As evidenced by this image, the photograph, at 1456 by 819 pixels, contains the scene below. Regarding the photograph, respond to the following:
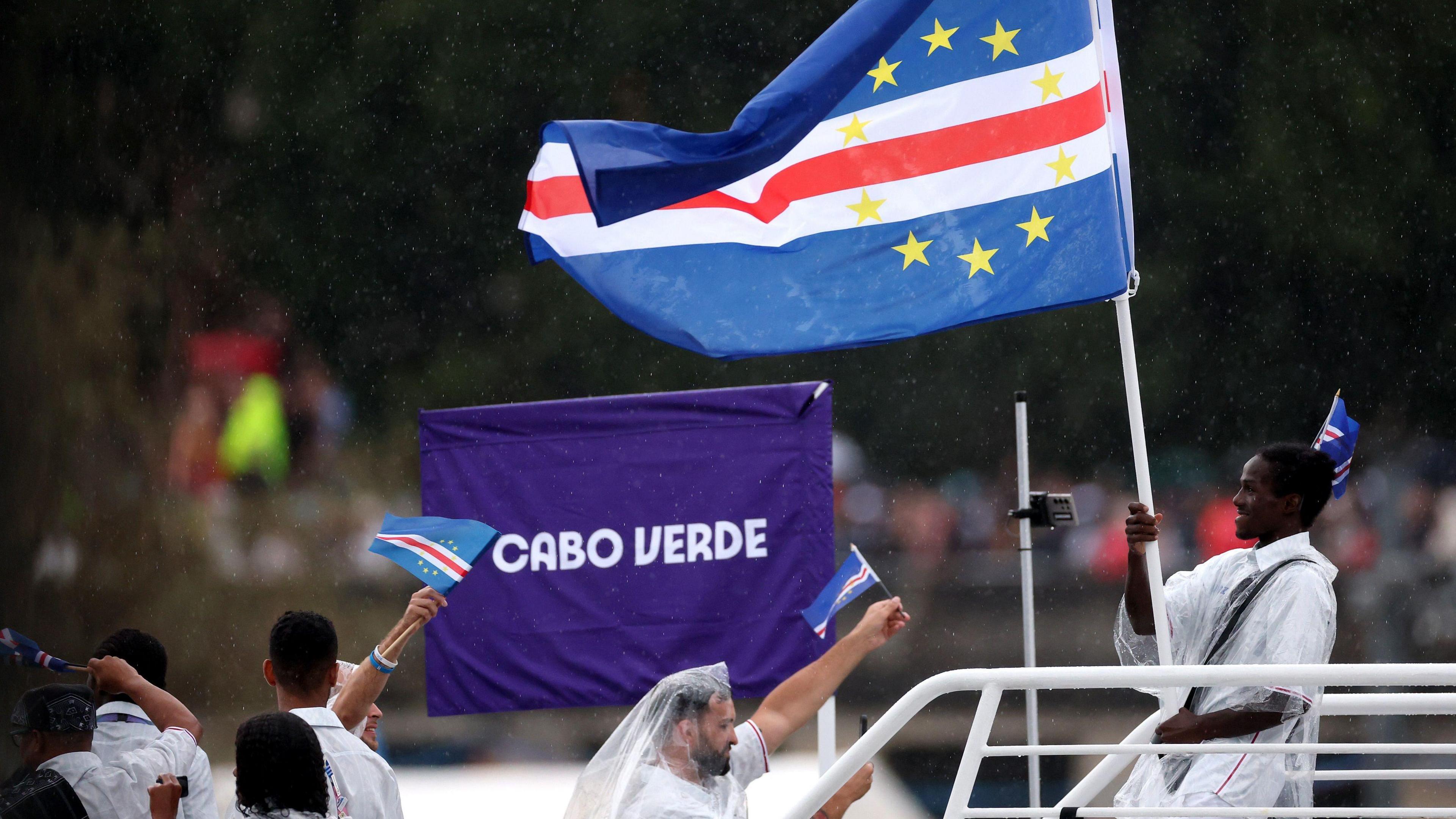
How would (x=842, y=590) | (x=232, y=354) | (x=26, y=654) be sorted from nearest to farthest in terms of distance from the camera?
(x=26, y=654), (x=842, y=590), (x=232, y=354)

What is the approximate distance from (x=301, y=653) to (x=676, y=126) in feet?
19.6

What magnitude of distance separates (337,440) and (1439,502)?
6.49 meters

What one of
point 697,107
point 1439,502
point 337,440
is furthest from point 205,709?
point 1439,502

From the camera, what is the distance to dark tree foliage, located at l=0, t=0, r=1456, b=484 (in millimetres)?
8211

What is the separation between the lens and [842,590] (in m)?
4.67

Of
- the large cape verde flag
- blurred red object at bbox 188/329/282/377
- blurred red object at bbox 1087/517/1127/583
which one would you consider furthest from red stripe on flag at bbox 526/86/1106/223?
blurred red object at bbox 188/329/282/377

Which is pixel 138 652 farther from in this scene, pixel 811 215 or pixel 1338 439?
pixel 1338 439

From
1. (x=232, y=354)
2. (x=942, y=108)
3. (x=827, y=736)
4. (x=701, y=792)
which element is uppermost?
(x=942, y=108)

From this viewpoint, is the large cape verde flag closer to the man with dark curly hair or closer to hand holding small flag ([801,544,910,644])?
hand holding small flag ([801,544,910,644])

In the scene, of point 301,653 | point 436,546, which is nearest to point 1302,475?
point 436,546

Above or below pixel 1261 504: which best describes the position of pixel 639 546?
below

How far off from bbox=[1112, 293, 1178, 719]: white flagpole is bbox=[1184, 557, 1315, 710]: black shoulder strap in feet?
0.36

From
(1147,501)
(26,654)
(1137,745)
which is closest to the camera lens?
(1137,745)

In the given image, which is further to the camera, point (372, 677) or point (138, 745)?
point (138, 745)
